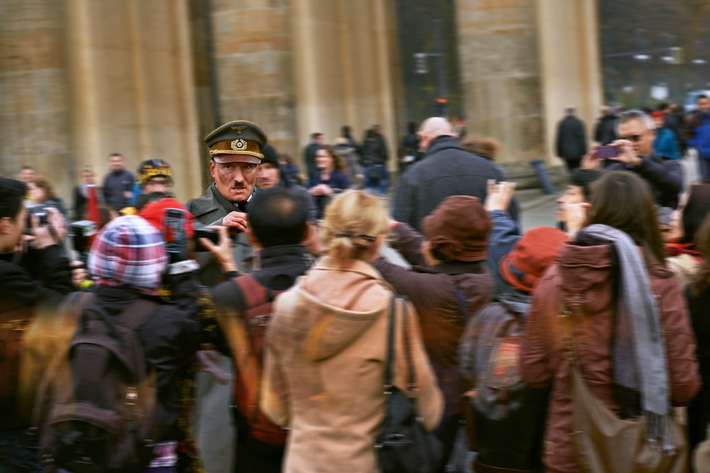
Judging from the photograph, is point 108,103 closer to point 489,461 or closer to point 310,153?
point 310,153

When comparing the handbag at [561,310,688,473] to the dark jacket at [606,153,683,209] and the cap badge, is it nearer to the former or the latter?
the cap badge

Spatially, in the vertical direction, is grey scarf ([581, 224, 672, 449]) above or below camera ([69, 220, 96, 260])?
below

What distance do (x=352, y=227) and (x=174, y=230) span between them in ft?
3.56

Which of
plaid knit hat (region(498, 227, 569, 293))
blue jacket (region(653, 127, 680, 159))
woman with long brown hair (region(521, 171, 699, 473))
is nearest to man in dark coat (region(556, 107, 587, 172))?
blue jacket (region(653, 127, 680, 159))

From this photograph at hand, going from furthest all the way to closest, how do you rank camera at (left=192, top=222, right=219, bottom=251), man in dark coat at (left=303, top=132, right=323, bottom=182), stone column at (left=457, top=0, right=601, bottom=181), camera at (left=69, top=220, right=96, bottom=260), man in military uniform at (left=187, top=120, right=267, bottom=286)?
man in dark coat at (left=303, top=132, right=323, bottom=182), stone column at (left=457, top=0, right=601, bottom=181), man in military uniform at (left=187, top=120, right=267, bottom=286), camera at (left=69, top=220, right=96, bottom=260), camera at (left=192, top=222, right=219, bottom=251)

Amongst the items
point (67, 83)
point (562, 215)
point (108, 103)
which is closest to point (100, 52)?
point (108, 103)

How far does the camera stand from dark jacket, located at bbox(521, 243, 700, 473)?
4309 mm

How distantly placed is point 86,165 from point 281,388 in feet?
52.7

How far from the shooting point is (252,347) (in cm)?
443

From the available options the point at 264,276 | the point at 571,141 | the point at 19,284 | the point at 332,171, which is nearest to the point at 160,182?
the point at 19,284

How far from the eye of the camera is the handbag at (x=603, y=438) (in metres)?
4.27

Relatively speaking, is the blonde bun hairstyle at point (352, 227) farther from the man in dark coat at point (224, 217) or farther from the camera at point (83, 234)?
the camera at point (83, 234)

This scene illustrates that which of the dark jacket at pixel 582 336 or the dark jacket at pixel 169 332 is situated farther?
the dark jacket at pixel 582 336

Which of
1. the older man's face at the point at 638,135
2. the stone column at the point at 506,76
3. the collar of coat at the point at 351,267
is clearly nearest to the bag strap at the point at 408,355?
the collar of coat at the point at 351,267
